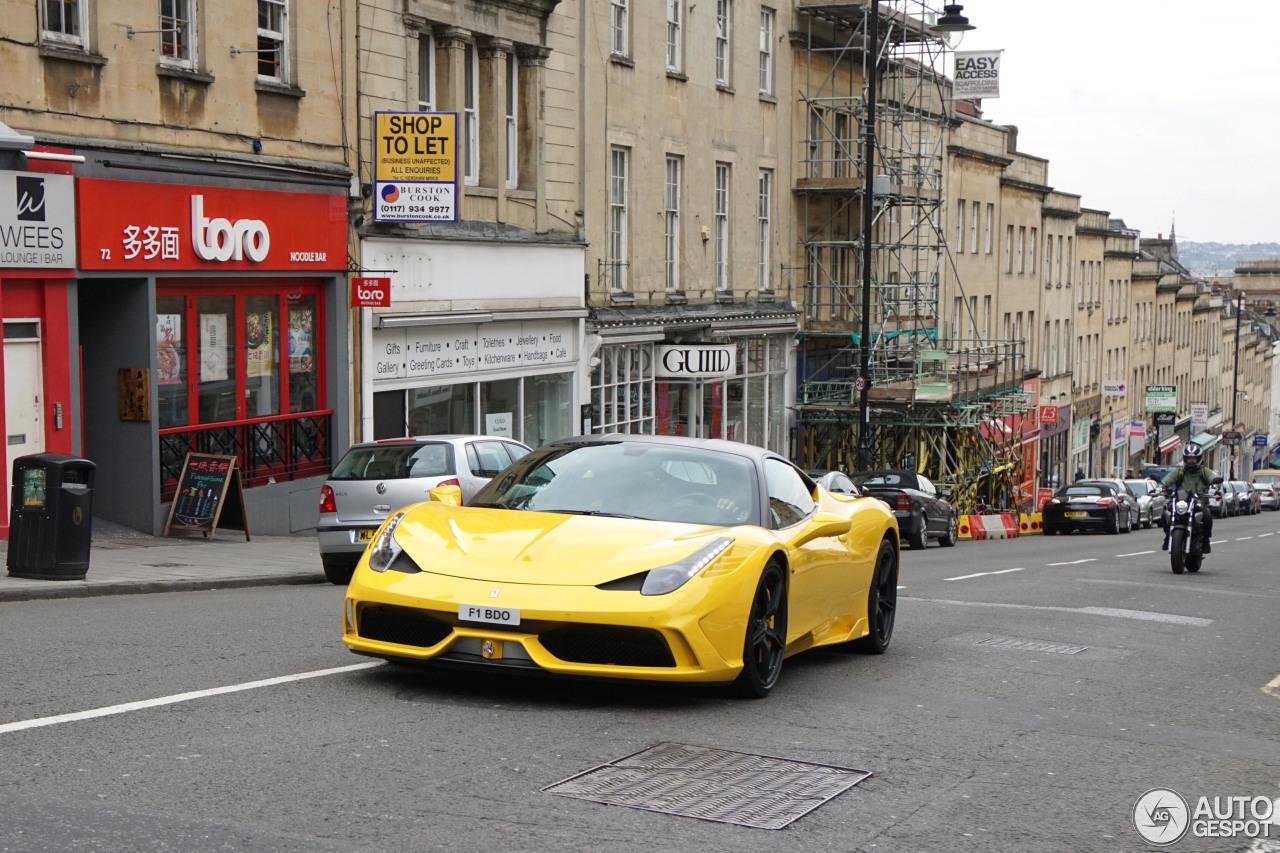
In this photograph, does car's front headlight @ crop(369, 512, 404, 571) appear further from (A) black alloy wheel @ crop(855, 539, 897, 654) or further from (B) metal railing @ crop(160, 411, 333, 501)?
(B) metal railing @ crop(160, 411, 333, 501)

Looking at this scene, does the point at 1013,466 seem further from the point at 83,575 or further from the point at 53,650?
the point at 53,650

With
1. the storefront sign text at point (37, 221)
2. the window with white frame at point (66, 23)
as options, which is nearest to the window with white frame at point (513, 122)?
the window with white frame at point (66, 23)

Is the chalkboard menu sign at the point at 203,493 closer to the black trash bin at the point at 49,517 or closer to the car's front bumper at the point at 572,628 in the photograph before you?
the black trash bin at the point at 49,517

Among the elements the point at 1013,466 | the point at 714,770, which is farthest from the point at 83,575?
the point at 1013,466

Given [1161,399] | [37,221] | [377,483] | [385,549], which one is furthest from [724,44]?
[1161,399]

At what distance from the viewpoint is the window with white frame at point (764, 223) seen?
1598 inches

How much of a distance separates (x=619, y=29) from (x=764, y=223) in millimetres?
8522

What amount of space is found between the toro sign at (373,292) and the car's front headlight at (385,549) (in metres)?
16.0

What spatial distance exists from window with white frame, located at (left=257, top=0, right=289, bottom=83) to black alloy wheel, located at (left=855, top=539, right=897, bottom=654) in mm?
14523

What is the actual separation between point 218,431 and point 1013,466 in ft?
99.2

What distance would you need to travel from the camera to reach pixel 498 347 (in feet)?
96.3

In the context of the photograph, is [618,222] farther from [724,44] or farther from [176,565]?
[176,565]

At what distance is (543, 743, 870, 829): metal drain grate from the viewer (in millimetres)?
6355

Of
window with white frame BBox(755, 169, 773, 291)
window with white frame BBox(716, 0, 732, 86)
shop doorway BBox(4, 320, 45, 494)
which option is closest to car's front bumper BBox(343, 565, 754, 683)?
shop doorway BBox(4, 320, 45, 494)
